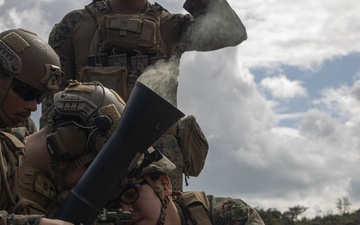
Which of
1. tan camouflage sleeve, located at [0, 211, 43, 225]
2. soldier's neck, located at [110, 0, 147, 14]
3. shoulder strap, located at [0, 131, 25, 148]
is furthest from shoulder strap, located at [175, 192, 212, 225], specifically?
soldier's neck, located at [110, 0, 147, 14]

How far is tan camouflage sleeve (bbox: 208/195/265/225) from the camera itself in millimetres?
6105

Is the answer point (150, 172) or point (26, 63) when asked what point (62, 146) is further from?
point (150, 172)

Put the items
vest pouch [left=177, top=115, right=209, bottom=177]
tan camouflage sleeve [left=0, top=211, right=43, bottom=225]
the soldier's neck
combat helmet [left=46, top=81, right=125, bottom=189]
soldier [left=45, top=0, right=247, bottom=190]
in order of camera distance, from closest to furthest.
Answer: tan camouflage sleeve [left=0, top=211, right=43, bottom=225], combat helmet [left=46, top=81, right=125, bottom=189], vest pouch [left=177, top=115, right=209, bottom=177], soldier [left=45, top=0, right=247, bottom=190], the soldier's neck

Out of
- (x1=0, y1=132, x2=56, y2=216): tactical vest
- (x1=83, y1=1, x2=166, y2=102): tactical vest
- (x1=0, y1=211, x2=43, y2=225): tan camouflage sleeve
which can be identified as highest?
(x1=83, y1=1, x2=166, y2=102): tactical vest

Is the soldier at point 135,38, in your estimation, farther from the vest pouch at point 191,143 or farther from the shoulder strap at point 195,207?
the shoulder strap at point 195,207

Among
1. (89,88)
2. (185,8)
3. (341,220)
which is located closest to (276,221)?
(341,220)

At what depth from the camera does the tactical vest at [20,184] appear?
4.74 m

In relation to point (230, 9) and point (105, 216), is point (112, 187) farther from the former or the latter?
point (230, 9)

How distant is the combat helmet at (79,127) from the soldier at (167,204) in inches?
14.1

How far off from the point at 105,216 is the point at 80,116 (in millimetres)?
626

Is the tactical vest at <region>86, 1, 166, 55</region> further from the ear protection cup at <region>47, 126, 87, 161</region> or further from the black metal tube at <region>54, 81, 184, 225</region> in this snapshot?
the black metal tube at <region>54, 81, 184, 225</region>

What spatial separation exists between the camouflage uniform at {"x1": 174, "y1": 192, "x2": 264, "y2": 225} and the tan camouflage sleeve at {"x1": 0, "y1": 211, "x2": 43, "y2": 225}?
1.85 meters

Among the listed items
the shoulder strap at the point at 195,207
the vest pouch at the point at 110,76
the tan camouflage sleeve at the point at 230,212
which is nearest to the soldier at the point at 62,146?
the shoulder strap at the point at 195,207

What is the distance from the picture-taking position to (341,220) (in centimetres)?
2469
